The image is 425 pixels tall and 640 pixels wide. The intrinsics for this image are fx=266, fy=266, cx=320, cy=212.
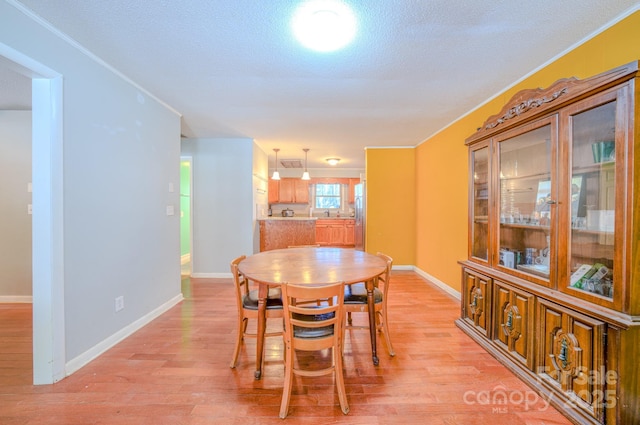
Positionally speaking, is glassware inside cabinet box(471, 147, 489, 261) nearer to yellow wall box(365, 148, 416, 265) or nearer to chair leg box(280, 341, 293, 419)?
chair leg box(280, 341, 293, 419)

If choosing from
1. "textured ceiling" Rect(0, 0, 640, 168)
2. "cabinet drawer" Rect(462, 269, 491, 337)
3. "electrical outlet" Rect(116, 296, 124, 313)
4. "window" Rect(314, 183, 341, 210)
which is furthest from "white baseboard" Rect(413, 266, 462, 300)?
"window" Rect(314, 183, 341, 210)

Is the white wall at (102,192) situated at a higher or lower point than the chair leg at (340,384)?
higher

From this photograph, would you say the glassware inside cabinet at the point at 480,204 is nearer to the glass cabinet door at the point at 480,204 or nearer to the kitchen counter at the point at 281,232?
the glass cabinet door at the point at 480,204

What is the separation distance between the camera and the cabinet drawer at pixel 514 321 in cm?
184

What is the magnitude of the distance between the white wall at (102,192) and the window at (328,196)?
5.69 metres

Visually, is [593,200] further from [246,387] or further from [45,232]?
[45,232]

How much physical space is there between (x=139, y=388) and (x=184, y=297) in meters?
1.88

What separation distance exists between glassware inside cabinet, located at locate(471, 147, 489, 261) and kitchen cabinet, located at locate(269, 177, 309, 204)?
553 cm

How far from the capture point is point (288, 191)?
7.77 m

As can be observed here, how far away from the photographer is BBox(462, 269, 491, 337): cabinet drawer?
228cm

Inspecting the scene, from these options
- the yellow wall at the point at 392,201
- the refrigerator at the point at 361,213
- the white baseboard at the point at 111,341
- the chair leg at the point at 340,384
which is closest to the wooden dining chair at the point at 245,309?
the chair leg at the point at 340,384

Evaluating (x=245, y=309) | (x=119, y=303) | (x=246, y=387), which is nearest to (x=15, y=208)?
(x=119, y=303)

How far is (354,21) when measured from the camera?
1.64m

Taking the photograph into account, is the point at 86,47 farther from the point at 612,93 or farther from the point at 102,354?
the point at 612,93
